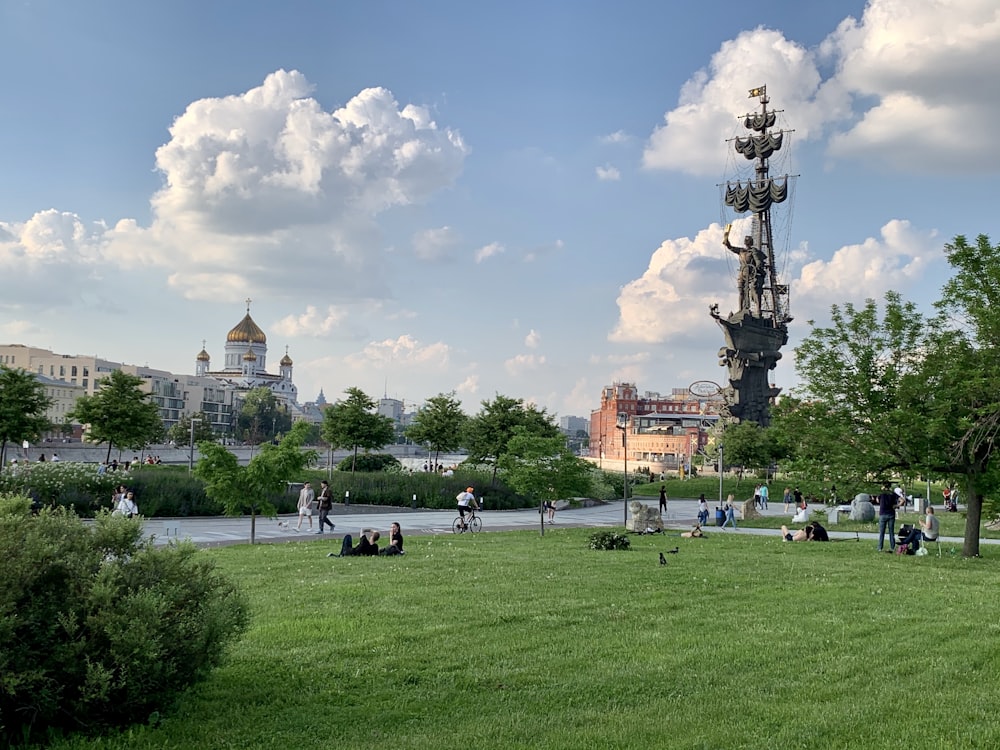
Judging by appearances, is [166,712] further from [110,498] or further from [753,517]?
[753,517]

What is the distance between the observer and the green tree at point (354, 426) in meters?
51.0

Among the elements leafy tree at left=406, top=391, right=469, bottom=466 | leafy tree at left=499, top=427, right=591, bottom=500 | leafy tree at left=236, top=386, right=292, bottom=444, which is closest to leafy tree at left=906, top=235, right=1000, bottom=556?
leafy tree at left=499, top=427, right=591, bottom=500

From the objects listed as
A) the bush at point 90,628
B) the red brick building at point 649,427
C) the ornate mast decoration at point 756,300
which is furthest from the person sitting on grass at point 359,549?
the red brick building at point 649,427

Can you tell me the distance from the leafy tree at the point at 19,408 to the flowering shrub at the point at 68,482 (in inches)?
335

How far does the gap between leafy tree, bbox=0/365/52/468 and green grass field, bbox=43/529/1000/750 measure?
28916 mm

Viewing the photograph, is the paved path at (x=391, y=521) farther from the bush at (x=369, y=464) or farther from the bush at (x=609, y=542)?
the bush at (x=369, y=464)

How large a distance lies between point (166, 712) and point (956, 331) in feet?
63.0

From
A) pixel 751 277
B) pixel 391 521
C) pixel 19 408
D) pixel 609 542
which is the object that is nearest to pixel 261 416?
pixel 751 277

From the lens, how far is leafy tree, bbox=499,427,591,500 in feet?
85.4

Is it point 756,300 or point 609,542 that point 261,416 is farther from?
point 609,542

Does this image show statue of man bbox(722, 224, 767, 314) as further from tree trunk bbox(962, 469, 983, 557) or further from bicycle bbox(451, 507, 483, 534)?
tree trunk bbox(962, 469, 983, 557)

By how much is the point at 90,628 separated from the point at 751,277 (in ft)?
255

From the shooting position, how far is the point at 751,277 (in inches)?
3118

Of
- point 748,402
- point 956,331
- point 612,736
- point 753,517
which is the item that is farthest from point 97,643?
point 748,402
